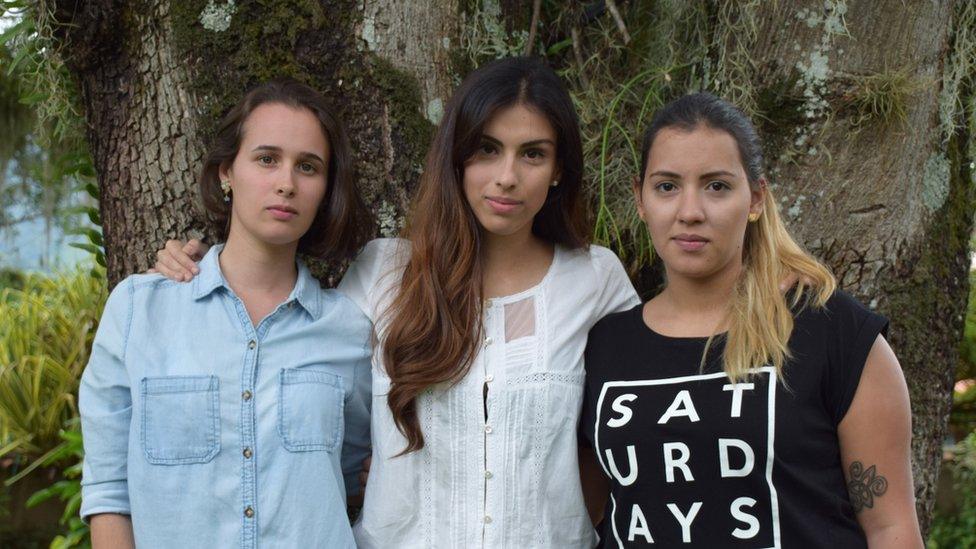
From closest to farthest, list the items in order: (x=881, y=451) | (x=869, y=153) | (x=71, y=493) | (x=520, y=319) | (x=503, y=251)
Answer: (x=881, y=451), (x=520, y=319), (x=503, y=251), (x=869, y=153), (x=71, y=493)

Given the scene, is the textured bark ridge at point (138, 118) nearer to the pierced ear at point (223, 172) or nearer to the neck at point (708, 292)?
the pierced ear at point (223, 172)

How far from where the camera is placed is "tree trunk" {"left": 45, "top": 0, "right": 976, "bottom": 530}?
2.37m

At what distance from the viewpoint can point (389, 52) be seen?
2.45 m

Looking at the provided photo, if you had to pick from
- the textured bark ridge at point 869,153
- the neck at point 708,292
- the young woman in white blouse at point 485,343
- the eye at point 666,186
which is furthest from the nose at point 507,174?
the textured bark ridge at point 869,153

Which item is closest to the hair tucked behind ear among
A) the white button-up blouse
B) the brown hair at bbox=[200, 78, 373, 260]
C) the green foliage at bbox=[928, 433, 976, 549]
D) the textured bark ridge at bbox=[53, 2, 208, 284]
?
the white button-up blouse

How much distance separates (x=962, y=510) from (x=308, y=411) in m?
4.38

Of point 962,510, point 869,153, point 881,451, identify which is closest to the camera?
point 881,451

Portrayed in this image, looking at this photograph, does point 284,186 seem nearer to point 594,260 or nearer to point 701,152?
point 594,260

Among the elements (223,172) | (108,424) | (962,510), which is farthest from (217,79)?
(962,510)

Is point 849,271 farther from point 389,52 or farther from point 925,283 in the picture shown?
point 389,52

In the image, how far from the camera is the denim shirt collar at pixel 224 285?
211cm

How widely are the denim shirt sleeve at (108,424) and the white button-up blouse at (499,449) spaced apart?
508 millimetres

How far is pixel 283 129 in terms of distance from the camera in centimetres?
211

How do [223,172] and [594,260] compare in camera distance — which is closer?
[223,172]
